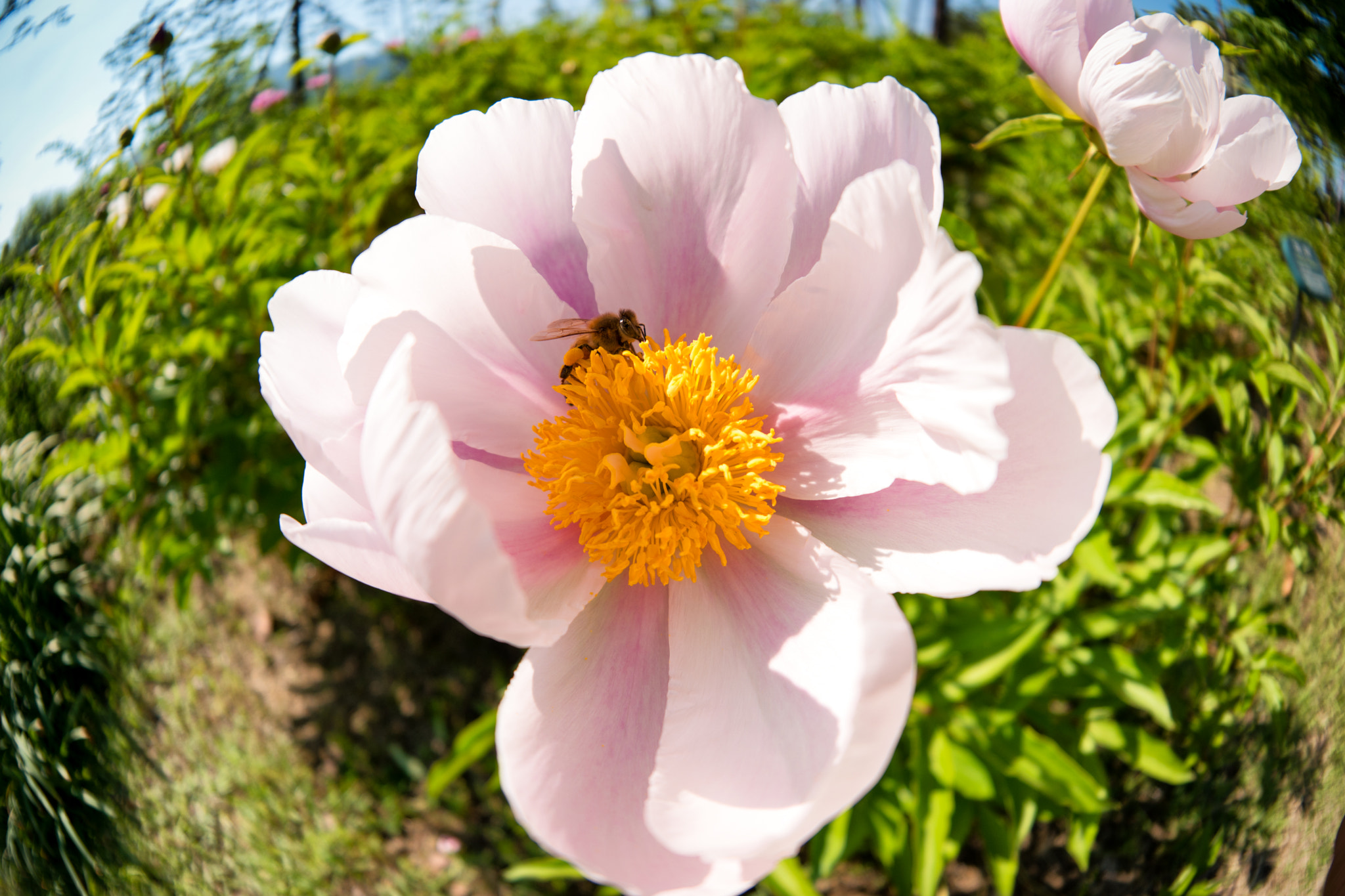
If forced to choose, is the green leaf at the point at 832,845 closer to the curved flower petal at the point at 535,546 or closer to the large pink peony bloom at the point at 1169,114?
the curved flower petal at the point at 535,546

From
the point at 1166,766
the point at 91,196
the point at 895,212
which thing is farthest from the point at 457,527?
the point at 1166,766

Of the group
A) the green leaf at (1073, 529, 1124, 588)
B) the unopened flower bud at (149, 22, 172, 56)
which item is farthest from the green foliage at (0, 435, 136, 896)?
the green leaf at (1073, 529, 1124, 588)

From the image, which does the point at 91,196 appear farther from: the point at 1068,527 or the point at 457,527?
the point at 1068,527

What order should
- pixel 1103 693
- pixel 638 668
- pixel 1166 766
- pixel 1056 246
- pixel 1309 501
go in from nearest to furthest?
pixel 638 668
pixel 1309 501
pixel 1166 766
pixel 1103 693
pixel 1056 246

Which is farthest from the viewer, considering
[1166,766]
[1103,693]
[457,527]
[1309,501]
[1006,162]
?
[1006,162]

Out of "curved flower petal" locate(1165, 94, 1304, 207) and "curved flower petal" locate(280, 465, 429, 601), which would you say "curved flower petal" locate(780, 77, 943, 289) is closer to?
"curved flower petal" locate(1165, 94, 1304, 207)

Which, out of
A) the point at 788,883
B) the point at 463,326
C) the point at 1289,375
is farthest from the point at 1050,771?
the point at 463,326
